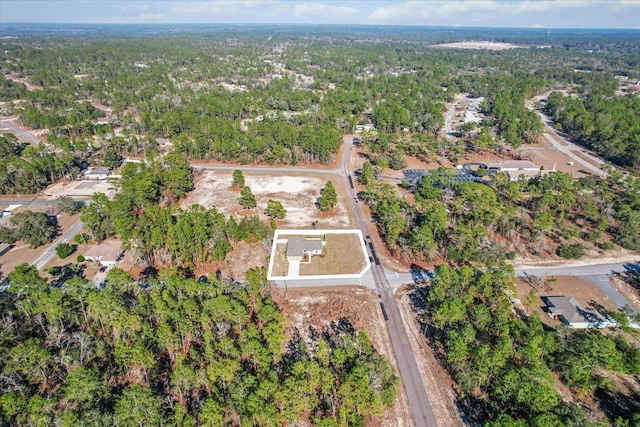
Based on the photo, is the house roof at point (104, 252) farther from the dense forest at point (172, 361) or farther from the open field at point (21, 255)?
the dense forest at point (172, 361)

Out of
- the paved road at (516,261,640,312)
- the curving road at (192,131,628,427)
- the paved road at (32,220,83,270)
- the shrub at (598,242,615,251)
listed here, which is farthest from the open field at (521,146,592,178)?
the paved road at (32,220,83,270)

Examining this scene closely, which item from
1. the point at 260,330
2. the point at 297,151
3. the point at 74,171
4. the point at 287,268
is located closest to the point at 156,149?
the point at 74,171

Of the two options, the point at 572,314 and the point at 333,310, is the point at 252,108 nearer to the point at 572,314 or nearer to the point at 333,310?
the point at 333,310

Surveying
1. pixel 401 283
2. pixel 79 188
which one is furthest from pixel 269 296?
pixel 79 188

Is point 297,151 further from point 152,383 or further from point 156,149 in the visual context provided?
point 152,383

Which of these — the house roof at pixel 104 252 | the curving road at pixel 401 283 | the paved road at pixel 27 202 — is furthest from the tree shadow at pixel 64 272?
the curving road at pixel 401 283

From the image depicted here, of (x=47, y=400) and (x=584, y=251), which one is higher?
(x=47, y=400)
